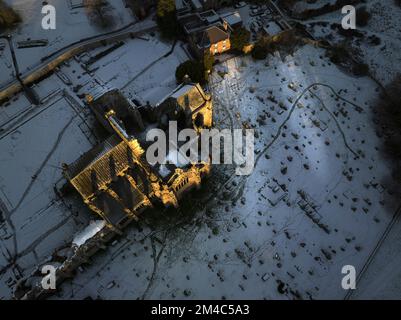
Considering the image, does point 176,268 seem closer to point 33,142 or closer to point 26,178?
point 26,178

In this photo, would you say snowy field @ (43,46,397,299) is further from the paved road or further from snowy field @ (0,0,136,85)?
snowy field @ (0,0,136,85)

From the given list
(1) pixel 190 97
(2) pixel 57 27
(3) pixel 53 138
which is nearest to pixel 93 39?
(2) pixel 57 27

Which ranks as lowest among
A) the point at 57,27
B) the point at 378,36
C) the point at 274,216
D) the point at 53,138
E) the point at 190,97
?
the point at 274,216

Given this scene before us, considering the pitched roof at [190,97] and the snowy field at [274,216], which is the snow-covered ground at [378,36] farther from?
the pitched roof at [190,97]

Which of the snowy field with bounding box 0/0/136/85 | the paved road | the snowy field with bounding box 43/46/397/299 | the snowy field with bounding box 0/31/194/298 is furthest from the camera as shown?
the snowy field with bounding box 0/0/136/85

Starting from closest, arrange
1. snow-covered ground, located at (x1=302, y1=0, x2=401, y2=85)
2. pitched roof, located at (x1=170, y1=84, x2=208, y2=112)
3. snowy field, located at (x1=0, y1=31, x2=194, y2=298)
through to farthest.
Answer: pitched roof, located at (x1=170, y1=84, x2=208, y2=112) → snowy field, located at (x1=0, y1=31, x2=194, y2=298) → snow-covered ground, located at (x1=302, y1=0, x2=401, y2=85)

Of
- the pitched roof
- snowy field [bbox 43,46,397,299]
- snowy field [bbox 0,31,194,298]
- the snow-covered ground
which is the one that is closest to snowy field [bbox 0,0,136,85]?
snowy field [bbox 0,31,194,298]

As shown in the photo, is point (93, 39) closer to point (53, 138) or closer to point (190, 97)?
point (53, 138)

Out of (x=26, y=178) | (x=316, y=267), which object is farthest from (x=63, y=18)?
(x=316, y=267)

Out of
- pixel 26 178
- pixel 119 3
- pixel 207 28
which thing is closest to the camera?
pixel 26 178
